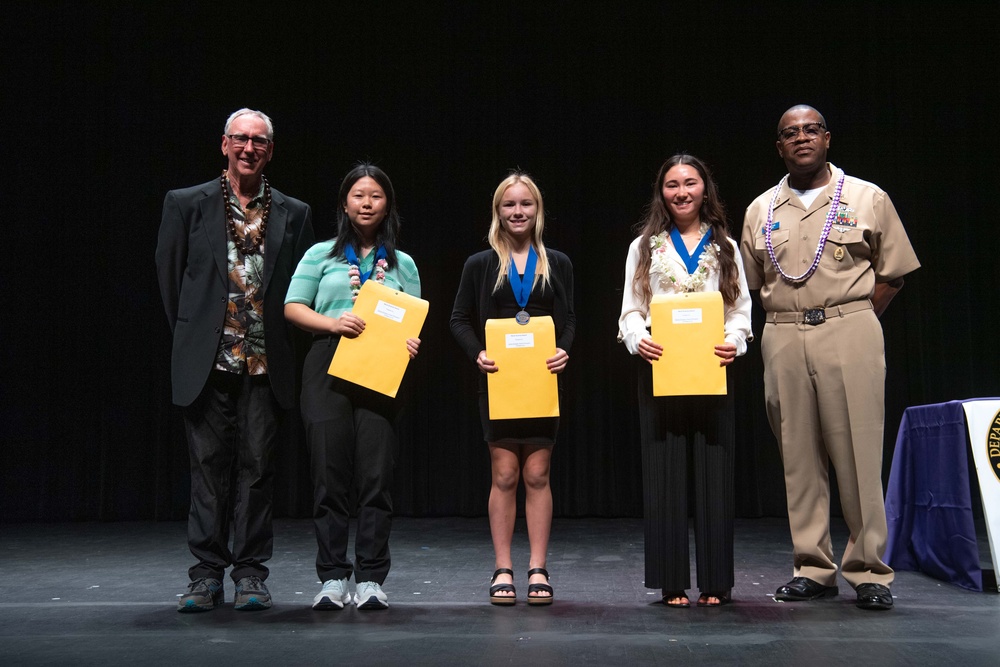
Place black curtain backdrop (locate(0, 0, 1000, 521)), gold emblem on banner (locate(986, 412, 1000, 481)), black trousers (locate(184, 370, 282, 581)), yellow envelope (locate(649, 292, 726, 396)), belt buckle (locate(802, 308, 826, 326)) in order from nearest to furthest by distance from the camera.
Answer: yellow envelope (locate(649, 292, 726, 396)), black trousers (locate(184, 370, 282, 581)), belt buckle (locate(802, 308, 826, 326)), gold emblem on banner (locate(986, 412, 1000, 481)), black curtain backdrop (locate(0, 0, 1000, 521))

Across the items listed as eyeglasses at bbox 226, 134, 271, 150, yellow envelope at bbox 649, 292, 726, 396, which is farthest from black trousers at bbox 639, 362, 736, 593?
eyeglasses at bbox 226, 134, 271, 150

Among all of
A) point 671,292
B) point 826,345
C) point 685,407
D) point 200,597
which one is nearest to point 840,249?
point 826,345

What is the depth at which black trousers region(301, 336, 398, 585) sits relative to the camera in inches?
101

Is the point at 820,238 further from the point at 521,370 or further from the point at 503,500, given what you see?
the point at 503,500

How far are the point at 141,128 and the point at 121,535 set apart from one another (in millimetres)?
2950

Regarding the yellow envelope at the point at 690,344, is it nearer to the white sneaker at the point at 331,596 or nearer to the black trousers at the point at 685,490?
the black trousers at the point at 685,490

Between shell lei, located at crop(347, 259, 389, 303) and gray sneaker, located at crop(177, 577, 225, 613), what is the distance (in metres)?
0.96

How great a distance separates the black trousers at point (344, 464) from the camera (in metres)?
2.57

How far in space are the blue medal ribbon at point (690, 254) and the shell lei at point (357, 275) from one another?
915mm

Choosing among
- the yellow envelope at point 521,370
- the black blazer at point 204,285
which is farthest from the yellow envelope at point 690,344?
the black blazer at point 204,285

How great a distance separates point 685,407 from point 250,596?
4.68ft

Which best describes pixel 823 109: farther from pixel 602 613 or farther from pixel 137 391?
pixel 137 391

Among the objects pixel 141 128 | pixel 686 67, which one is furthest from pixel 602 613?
pixel 141 128

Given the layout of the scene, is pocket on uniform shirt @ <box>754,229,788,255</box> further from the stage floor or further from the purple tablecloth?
the stage floor
